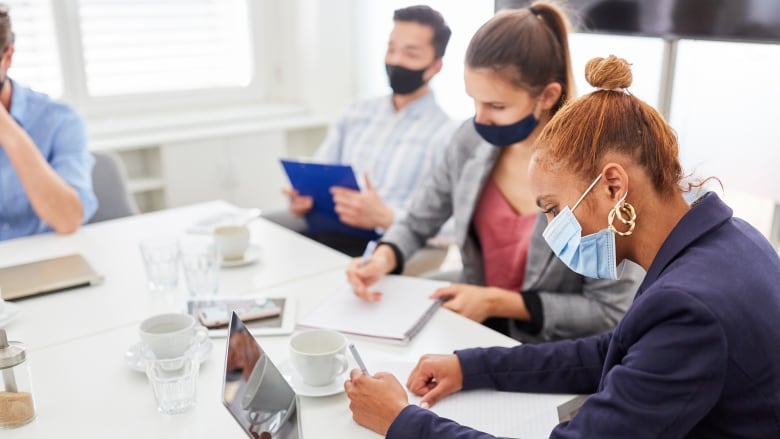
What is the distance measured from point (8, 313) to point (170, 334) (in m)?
0.43

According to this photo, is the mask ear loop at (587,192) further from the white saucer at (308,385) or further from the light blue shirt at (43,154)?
the light blue shirt at (43,154)

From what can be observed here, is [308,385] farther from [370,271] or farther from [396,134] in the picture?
[396,134]

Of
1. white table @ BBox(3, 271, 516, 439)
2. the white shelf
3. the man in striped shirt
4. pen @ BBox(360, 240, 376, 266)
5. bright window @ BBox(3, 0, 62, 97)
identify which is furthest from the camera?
the white shelf

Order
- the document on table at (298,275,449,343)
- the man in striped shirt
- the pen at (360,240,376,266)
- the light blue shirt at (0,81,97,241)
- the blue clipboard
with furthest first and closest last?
the man in striped shirt → the blue clipboard → the light blue shirt at (0,81,97,241) → the pen at (360,240,376,266) → the document on table at (298,275,449,343)

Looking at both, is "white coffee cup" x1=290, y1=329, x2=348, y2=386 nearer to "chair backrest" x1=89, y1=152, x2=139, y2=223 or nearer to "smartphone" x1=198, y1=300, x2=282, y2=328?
"smartphone" x1=198, y1=300, x2=282, y2=328

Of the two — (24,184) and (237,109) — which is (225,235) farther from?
(237,109)

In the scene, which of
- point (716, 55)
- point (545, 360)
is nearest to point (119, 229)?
point (545, 360)

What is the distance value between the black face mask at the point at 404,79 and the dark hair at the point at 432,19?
0.30 feet

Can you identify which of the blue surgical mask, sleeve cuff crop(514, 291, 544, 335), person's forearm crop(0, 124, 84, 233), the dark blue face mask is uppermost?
the dark blue face mask

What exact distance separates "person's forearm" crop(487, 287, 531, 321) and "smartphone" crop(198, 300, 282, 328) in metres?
0.44

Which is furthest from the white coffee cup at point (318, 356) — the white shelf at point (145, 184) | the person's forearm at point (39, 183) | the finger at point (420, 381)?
the white shelf at point (145, 184)

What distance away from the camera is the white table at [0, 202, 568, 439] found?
1024mm

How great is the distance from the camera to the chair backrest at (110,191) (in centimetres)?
227

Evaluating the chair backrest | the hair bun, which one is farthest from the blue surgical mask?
the chair backrest
